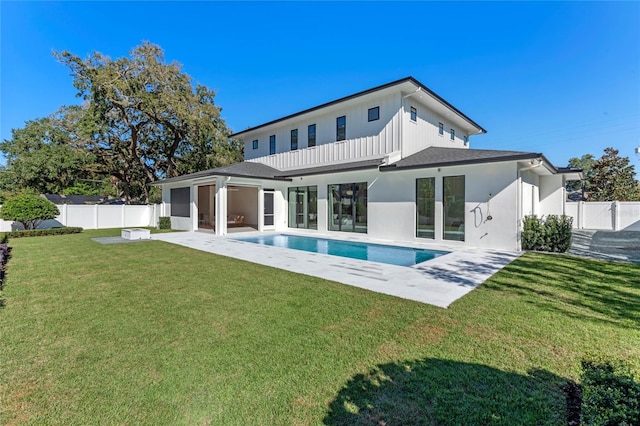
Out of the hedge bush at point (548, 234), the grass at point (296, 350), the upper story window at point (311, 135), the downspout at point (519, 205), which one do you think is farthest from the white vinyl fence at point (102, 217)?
the hedge bush at point (548, 234)

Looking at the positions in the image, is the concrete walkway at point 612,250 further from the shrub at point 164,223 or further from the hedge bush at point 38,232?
the hedge bush at point 38,232

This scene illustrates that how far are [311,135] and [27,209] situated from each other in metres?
16.8

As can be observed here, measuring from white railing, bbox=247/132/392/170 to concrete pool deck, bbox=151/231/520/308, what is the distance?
18.2ft

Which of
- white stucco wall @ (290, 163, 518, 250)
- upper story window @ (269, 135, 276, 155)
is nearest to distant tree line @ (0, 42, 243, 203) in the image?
upper story window @ (269, 135, 276, 155)

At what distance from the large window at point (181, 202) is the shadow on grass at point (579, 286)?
1800 centimetres

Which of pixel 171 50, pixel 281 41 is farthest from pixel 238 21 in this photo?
pixel 171 50

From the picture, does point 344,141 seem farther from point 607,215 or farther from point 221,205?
point 607,215

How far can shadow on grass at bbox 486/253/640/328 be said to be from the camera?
4629 millimetres

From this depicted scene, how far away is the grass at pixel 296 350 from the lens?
2461 mm

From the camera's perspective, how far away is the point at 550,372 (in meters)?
2.98

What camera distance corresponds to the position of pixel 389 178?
13.6m

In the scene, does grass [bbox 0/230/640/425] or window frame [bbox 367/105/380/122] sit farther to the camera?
window frame [bbox 367/105/380/122]

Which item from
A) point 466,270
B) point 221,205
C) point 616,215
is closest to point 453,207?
point 466,270

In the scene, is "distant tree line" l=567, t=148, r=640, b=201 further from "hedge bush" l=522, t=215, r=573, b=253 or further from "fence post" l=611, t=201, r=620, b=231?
"hedge bush" l=522, t=215, r=573, b=253
